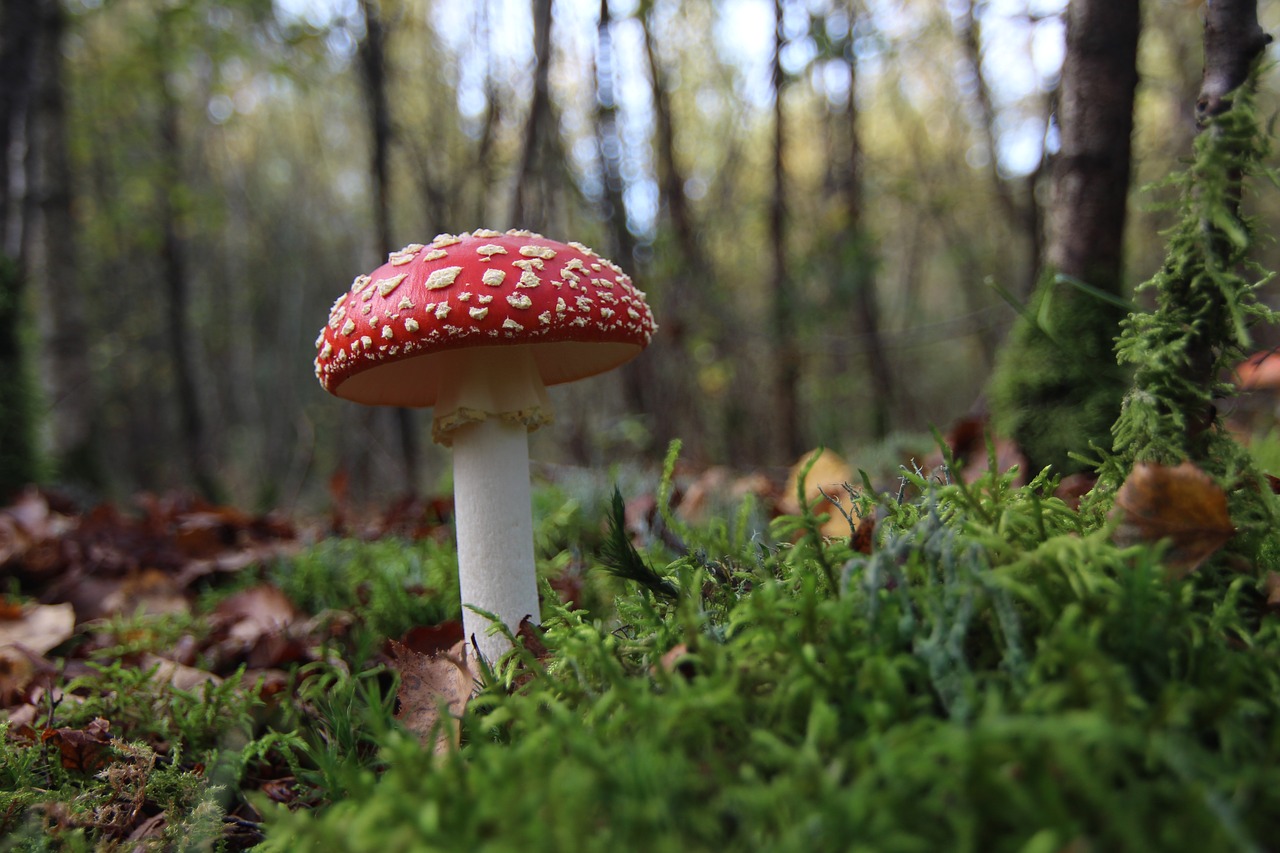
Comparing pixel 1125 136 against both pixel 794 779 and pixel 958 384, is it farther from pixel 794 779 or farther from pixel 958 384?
pixel 958 384

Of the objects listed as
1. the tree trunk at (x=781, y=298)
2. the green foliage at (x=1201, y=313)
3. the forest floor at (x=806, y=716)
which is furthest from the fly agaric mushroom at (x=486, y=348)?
the tree trunk at (x=781, y=298)

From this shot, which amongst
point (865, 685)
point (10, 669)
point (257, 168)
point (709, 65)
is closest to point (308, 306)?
point (257, 168)

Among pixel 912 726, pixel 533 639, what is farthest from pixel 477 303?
pixel 912 726

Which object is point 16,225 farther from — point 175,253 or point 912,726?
point 912,726

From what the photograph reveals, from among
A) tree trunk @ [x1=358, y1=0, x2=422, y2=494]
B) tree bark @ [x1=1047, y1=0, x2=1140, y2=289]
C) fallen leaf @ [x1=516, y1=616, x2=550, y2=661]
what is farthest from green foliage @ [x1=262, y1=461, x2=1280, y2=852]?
tree trunk @ [x1=358, y1=0, x2=422, y2=494]

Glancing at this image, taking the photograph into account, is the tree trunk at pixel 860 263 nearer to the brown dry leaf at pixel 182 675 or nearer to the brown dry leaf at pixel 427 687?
the brown dry leaf at pixel 427 687
